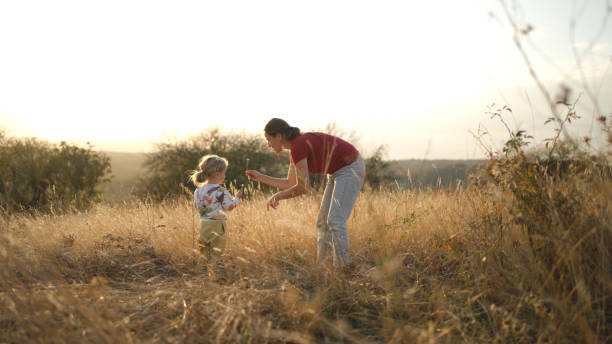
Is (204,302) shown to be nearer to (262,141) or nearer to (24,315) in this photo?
(24,315)

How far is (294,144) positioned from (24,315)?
8.35ft

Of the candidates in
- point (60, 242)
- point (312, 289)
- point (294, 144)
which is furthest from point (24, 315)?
point (60, 242)

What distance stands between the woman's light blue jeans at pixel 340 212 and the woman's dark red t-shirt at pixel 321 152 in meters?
0.09

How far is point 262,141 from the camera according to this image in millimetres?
16078

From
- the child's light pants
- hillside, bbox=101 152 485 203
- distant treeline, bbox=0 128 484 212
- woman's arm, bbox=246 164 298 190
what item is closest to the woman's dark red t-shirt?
woman's arm, bbox=246 164 298 190

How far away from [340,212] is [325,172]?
45cm

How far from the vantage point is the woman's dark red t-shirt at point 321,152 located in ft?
12.2

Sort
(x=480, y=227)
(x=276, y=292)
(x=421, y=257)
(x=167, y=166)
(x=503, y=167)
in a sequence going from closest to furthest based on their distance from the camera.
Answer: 1. (x=276, y=292)
2. (x=503, y=167)
3. (x=480, y=227)
4. (x=421, y=257)
5. (x=167, y=166)

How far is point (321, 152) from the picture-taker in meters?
3.84

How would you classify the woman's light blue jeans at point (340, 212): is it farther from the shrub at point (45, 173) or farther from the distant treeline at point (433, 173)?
the shrub at point (45, 173)

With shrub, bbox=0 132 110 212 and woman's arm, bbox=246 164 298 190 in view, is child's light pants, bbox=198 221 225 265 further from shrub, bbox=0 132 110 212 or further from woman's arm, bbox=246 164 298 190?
shrub, bbox=0 132 110 212

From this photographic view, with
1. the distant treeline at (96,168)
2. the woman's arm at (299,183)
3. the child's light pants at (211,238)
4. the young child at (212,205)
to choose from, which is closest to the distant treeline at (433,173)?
the woman's arm at (299,183)

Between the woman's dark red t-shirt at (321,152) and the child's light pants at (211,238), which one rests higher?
the woman's dark red t-shirt at (321,152)

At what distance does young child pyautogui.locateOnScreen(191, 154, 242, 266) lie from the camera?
4312mm
